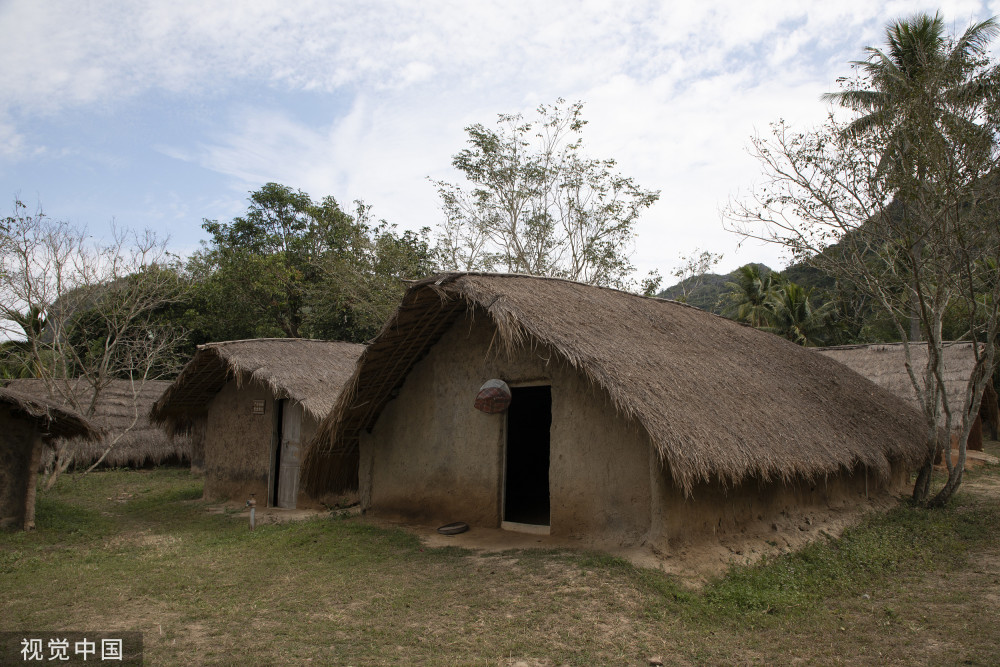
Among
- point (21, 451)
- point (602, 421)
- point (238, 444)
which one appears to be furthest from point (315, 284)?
point (602, 421)

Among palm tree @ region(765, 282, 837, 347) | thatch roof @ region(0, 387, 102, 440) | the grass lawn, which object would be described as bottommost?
the grass lawn

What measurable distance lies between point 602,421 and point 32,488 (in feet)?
23.4

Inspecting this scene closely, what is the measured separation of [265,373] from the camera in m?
10.7

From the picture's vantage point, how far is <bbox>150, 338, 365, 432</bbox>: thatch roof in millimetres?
10688

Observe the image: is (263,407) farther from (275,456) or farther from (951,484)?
(951,484)

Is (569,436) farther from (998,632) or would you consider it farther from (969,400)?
(969,400)

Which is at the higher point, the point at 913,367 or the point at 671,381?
the point at 913,367

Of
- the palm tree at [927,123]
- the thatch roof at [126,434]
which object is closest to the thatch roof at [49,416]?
the thatch roof at [126,434]

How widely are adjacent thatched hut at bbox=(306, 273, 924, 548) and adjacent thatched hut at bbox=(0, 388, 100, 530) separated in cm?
323

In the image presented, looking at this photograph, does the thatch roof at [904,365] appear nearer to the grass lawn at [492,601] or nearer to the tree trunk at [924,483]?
the tree trunk at [924,483]

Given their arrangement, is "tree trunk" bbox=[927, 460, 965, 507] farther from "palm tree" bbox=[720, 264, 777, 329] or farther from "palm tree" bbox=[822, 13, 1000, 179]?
"palm tree" bbox=[720, 264, 777, 329]

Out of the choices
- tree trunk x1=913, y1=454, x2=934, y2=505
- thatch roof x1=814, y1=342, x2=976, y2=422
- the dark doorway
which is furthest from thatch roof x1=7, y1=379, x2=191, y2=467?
thatch roof x1=814, y1=342, x2=976, y2=422

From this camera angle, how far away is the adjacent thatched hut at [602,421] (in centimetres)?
648

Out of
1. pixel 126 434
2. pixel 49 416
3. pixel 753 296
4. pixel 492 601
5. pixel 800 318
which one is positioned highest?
pixel 753 296
